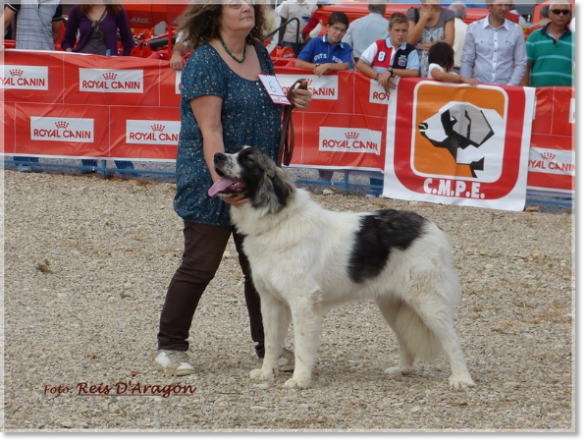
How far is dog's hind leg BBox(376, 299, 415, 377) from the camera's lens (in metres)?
5.25

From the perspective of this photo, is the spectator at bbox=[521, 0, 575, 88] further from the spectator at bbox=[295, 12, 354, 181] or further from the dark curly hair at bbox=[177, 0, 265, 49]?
the dark curly hair at bbox=[177, 0, 265, 49]

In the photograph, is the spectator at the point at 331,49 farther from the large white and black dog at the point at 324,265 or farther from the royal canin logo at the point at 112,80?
the large white and black dog at the point at 324,265

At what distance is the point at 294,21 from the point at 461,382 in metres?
10.3

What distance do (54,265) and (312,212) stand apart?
134 inches

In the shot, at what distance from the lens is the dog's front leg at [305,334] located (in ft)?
15.8

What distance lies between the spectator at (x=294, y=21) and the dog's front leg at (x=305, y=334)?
30.6ft

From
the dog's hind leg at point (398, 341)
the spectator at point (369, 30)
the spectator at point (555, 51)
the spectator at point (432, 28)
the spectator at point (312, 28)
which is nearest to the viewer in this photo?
the dog's hind leg at point (398, 341)

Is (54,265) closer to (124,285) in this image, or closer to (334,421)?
(124,285)

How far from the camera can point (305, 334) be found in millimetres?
4855

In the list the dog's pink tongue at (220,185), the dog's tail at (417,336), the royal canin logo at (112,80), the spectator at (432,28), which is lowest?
the dog's tail at (417,336)

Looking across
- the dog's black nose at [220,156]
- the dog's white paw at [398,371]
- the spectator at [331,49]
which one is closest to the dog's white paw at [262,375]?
the dog's white paw at [398,371]

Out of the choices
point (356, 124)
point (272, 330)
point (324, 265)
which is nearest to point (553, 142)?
point (356, 124)

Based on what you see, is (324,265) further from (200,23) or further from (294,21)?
(294,21)

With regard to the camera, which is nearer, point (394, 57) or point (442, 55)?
point (442, 55)
